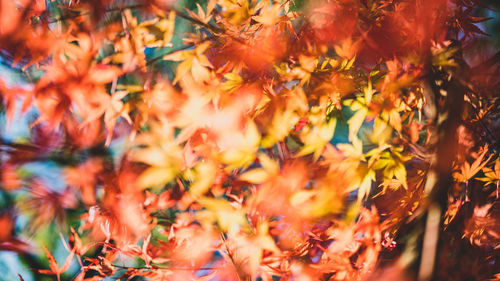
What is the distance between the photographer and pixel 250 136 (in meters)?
0.75

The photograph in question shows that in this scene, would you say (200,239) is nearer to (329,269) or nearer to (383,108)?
(329,269)

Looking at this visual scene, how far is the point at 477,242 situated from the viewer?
111 centimetres

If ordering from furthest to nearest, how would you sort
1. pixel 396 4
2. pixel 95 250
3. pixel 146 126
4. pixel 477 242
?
pixel 146 126
pixel 95 250
pixel 477 242
pixel 396 4

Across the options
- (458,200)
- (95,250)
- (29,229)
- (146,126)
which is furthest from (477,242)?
(29,229)

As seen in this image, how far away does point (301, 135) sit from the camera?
0.90 m

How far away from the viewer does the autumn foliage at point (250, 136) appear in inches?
28.9

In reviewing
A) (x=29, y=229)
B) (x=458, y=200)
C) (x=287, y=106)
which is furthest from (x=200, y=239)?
(x=458, y=200)

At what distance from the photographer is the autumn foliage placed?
73 cm

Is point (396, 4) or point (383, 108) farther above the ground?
point (396, 4)

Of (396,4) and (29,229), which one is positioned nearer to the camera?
(396,4)

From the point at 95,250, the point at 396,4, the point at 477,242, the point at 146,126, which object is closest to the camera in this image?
the point at 396,4

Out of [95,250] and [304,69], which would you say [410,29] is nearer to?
[304,69]

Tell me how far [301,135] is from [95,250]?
1.15 metres

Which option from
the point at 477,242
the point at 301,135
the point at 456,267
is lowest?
the point at 456,267
